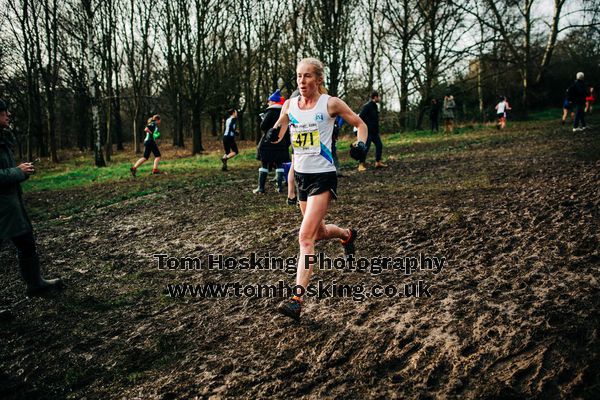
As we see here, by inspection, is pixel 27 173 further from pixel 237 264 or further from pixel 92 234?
pixel 92 234

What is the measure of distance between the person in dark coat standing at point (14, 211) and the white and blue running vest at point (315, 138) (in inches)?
109

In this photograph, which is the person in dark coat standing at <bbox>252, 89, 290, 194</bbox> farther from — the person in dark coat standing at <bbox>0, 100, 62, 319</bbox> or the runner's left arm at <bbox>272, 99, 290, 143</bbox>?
the person in dark coat standing at <bbox>0, 100, 62, 319</bbox>

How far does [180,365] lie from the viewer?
3.11 metres

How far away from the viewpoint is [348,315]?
11.8ft

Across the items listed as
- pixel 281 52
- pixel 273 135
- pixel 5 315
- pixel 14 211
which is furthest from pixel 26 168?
pixel 281 52

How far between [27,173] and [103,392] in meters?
2.55

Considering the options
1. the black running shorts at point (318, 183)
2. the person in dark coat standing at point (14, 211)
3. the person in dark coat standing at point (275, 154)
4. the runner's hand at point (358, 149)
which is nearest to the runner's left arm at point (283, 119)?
the black running shorts at point (318, 183)

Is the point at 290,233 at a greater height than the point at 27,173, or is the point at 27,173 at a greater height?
the point at 27,173

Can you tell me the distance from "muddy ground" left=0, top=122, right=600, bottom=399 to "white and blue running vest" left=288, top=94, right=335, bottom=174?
1.28 meters

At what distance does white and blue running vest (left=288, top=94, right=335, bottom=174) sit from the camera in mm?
3824

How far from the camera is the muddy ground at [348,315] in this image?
268 centimetres

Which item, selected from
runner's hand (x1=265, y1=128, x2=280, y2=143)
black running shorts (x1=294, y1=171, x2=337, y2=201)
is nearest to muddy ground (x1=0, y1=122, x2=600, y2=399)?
black running shorts (x1=294, y1=171, x2=337, y2=201)

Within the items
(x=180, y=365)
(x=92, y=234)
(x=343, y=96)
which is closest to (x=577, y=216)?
(x=180, y=365)

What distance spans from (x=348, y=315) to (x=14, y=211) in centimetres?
346
